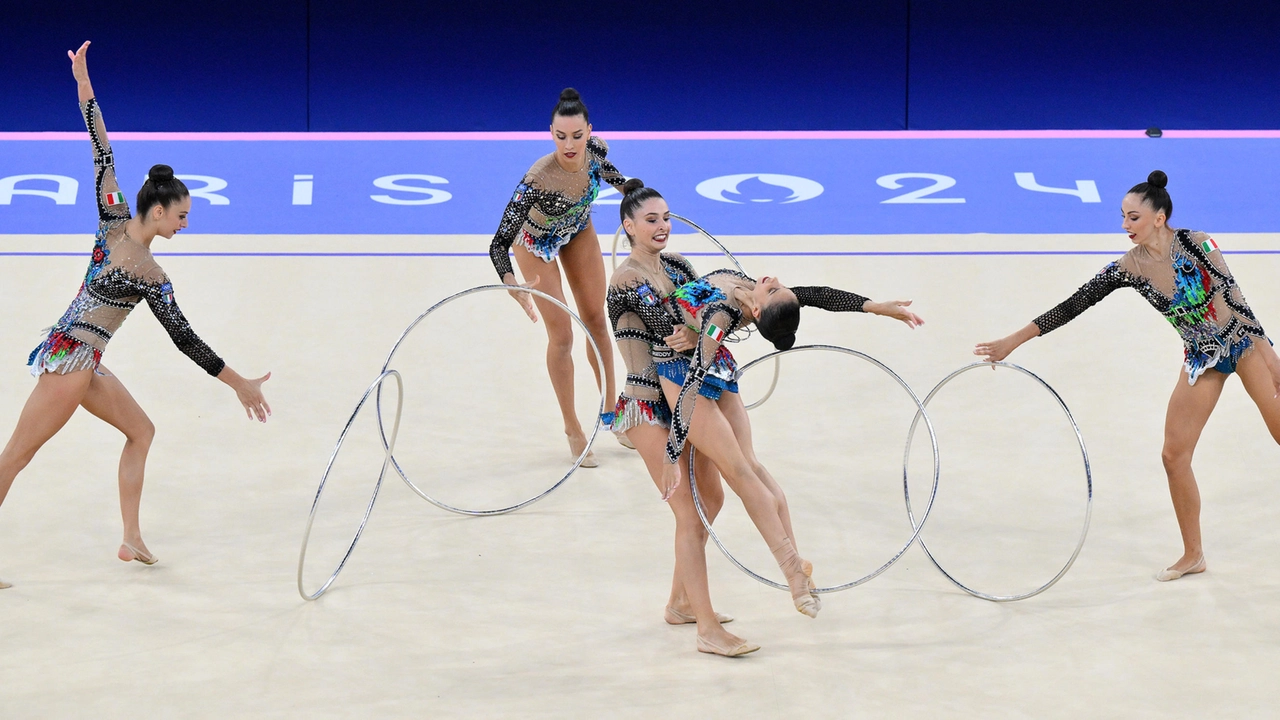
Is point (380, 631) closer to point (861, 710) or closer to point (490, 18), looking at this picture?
point (861, 710)

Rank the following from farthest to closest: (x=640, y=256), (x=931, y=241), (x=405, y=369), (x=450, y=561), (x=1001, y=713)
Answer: (x=931, y=241) < (x=405, y=369) < (x=450, y=561) < (x=640, y=256) < (x=1001, y=713)

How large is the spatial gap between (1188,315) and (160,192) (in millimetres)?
3463

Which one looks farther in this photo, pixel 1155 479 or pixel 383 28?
pixel 383 28

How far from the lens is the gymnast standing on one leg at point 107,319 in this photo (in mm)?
4738

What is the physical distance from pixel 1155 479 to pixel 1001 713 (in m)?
2.12

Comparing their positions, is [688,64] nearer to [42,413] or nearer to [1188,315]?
[1188,315]

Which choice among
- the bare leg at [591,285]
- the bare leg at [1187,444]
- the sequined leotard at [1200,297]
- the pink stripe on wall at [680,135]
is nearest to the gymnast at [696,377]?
the sequined leotard at [1200,297]

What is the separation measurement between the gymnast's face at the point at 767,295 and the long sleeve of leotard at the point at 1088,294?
3.60ft

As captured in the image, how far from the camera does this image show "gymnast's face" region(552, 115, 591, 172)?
568 centimetres

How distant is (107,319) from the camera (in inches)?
191

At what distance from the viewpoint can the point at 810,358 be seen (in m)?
7.29

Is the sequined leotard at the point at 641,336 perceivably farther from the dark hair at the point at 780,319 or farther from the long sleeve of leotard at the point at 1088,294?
the long sleeve of leotard at the point at 1088,294

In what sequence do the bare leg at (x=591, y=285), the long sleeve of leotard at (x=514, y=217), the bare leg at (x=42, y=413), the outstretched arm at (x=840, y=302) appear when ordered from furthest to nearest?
1. the bare leg at (x=591, y=285)
2. the long sleeve of leotard at (x=514, y=217)
3. the bare leg at (x=42, y=413)
4. the outstretched arm at (x=840, y=302)

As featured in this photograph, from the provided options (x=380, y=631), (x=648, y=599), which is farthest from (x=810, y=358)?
(x=380, y=631)
